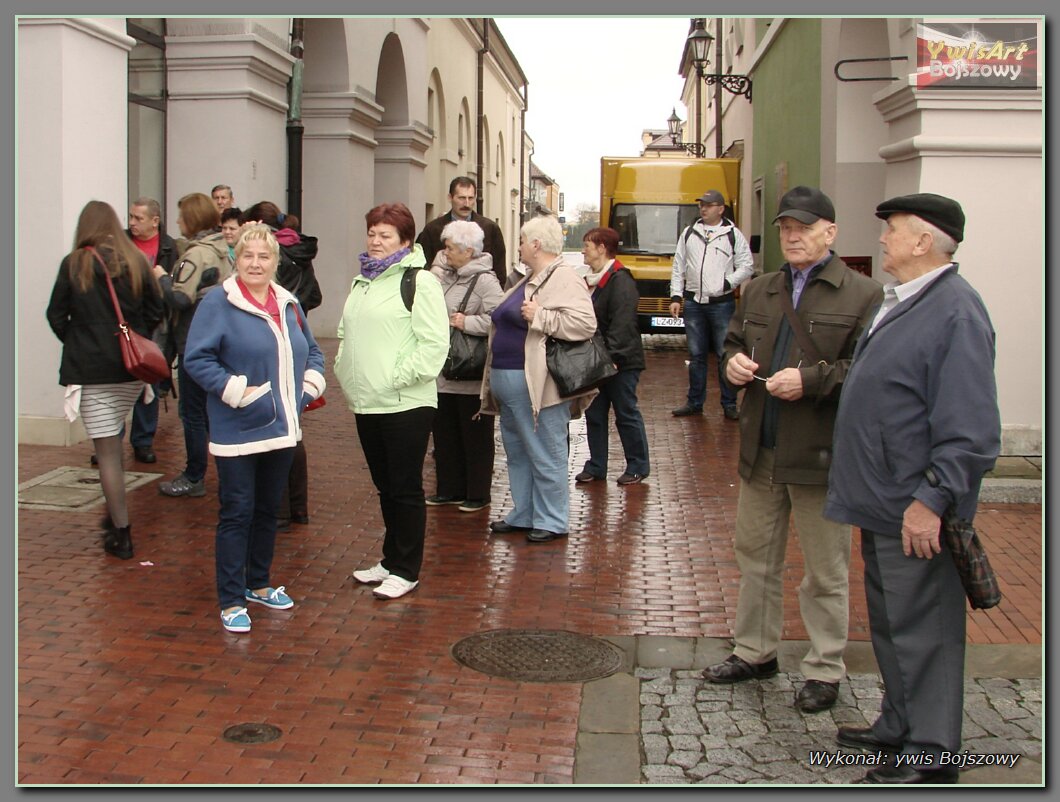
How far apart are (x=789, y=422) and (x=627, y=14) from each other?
68.9 inches

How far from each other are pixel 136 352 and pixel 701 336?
6.98m

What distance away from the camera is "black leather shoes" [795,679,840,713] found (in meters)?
4.91

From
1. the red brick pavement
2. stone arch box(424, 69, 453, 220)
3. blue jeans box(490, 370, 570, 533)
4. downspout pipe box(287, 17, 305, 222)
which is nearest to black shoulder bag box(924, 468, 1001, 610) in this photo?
the red brick pavement

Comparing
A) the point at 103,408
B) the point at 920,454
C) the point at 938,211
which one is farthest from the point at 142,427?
the point at 938,211

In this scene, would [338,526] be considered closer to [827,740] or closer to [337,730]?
[337,730]

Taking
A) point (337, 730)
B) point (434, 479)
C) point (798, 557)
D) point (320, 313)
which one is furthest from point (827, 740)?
point (320, 313)

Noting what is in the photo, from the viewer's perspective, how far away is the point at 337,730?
4.67m

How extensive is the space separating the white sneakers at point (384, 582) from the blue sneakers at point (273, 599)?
0.45 metres

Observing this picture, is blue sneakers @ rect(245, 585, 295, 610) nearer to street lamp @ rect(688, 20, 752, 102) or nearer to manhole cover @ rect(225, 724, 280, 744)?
manhole cover @ rect(225, 724, 280, 744)

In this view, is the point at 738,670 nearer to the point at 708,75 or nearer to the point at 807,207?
the point at 807,207

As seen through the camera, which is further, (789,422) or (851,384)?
(789,422)

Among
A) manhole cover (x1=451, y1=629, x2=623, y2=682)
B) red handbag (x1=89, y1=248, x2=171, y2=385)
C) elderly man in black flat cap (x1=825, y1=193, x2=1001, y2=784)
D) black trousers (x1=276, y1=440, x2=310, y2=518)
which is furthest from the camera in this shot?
black trousers (x1=276, y1=440, x2=310, y2=518)

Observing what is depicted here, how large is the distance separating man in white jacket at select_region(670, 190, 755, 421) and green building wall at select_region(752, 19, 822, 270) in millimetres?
2950

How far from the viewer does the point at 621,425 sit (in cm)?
939
